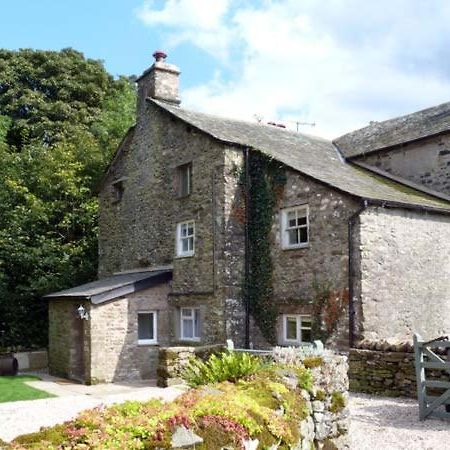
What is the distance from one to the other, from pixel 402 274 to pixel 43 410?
970cm

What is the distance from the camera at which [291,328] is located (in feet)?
54.4

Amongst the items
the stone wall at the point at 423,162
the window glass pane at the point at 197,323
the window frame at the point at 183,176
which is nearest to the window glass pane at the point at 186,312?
the window glass pane at the point at 197,323

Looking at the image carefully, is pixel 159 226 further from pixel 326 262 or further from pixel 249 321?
pixel 326 262

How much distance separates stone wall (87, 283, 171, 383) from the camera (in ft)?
57.9

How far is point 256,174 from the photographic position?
714 inches

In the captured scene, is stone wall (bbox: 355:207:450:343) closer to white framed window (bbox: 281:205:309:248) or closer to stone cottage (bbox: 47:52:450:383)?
stone cottage (bbox: 47:52:450:383)

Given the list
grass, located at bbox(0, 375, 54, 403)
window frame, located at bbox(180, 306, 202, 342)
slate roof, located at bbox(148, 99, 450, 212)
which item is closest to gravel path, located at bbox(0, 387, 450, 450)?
grass, located at bbox(0, 375, 54, 403)

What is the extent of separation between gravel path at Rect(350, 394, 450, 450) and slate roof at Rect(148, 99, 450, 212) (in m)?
5.50

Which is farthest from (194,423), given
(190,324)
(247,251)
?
(190,324)

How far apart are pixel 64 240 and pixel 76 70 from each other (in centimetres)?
1775

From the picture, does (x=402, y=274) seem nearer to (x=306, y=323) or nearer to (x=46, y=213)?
(x=306, y=323)

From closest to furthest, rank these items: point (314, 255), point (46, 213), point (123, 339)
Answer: point (314, 255) < point (123, 339) < point (46, 213)

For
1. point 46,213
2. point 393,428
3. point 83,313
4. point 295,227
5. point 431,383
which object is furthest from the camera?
point 46,213

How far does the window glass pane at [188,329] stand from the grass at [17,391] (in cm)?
519
